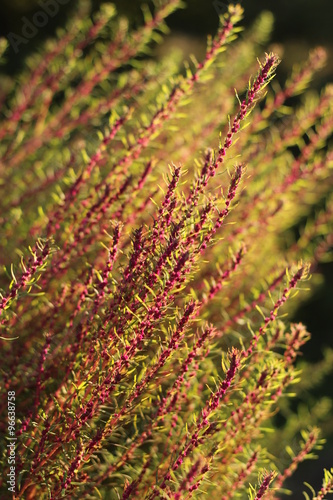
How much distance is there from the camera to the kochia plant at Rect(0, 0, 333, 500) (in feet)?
2.38

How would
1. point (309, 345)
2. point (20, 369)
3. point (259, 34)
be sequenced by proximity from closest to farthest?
point (20, 369) → point (259, 34) → point (309, 345)

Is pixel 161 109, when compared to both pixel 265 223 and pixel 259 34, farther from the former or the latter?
pixel 259 34

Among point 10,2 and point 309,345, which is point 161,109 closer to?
point 309,345

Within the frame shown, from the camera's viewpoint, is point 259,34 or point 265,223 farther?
point 259,34

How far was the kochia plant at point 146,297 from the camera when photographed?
73 centimetres

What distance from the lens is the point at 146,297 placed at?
74cm

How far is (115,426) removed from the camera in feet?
2.42

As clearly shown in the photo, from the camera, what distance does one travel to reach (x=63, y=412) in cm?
80

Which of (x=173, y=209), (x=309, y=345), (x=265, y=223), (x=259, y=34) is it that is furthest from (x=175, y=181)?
(x=309, y=345)

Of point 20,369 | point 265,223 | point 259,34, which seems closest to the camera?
point 20,369

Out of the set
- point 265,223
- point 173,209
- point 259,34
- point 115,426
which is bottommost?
point 115,426

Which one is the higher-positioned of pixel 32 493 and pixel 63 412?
pixel 63 412

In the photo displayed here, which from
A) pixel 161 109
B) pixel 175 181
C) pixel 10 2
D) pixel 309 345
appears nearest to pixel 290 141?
pixel 161 109

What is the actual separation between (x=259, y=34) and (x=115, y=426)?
5.20 ft
